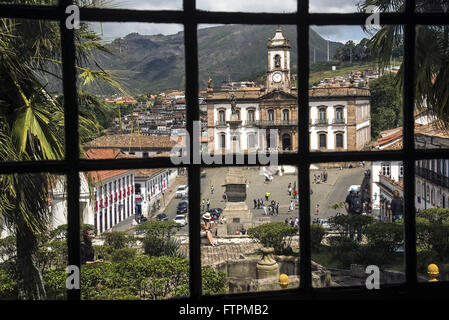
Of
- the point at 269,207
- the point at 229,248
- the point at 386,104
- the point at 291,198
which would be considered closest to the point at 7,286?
the point at 386,104

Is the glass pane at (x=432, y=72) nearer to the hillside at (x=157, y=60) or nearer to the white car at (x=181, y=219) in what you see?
the hillside at (x=157, y=60)

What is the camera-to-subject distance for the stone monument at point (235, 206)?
1059 cm

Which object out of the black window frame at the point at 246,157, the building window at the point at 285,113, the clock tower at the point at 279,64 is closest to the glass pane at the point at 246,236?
the black window frame at the point at 246,157

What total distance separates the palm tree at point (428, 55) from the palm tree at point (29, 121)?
0.73 metres

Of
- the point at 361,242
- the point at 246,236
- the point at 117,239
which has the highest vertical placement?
the point at 117,239

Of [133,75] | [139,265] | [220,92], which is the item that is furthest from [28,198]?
[220,92]

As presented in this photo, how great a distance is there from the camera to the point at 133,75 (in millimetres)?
2162

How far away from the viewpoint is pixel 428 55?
1.09 meters

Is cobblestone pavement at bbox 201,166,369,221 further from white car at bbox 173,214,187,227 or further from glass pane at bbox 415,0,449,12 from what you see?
glass pane at bbox 415,0,449,12

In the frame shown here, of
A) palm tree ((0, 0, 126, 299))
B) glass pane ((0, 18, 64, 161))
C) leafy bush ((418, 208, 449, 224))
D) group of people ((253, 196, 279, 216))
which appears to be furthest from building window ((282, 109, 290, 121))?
glass pane ((0, 18, 64, 161))

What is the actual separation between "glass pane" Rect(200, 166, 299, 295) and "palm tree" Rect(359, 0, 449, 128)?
0.39 m

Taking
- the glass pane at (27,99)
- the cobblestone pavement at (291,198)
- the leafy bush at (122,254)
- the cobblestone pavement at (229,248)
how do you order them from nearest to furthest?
the glass pane at (27,99) → the leafy bush at (122,254) → the cobblestone pavement at (229,248) → the cobblestone pavement at (291,198)

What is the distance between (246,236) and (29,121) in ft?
29.0

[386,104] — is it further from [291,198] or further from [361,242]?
[291,198]
